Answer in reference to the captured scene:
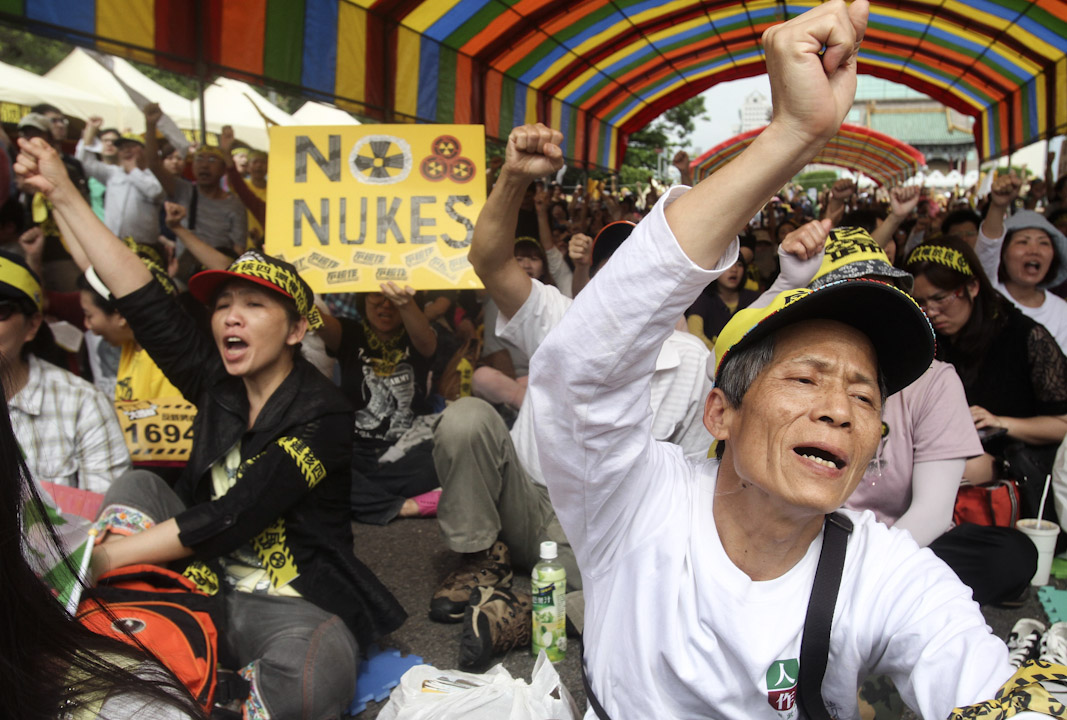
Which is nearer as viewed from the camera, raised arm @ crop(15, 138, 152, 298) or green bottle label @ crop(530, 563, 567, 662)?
raised arm @ crop(15, 138, 152, 298)

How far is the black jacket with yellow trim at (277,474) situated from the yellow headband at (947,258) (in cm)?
281

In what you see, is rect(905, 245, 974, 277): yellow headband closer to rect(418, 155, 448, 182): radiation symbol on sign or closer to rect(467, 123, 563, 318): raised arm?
rect(467, 123, 563, 318): raised arm

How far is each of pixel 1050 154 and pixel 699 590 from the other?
608 inches

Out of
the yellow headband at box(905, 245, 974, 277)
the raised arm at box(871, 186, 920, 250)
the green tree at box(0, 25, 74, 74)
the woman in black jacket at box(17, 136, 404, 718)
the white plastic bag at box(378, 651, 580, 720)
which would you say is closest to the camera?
the white plastic bag at box(378, 651, 580, 720)

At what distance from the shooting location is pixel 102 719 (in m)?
1.00

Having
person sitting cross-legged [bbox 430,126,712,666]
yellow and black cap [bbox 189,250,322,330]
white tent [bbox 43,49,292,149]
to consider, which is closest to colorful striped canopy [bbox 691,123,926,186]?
white tent [bbox 43,49,292,149]

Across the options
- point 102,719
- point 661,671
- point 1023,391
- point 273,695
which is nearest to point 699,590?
point 661,671

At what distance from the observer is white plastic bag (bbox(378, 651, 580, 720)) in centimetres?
206

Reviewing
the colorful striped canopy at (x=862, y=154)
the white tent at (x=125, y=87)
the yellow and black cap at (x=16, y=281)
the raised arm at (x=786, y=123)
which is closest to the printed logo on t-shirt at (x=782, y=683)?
the raised arm at (x=786, y=123)

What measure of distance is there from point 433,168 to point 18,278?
189 cm

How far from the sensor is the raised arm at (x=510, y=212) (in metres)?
2.14

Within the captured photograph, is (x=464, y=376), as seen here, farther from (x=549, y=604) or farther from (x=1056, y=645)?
(x=1056, y=645)

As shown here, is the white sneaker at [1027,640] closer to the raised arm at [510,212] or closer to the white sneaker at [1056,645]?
the white sneaker at [1056,645]

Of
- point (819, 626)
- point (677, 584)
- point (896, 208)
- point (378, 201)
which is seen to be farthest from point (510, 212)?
point (896, 208)
